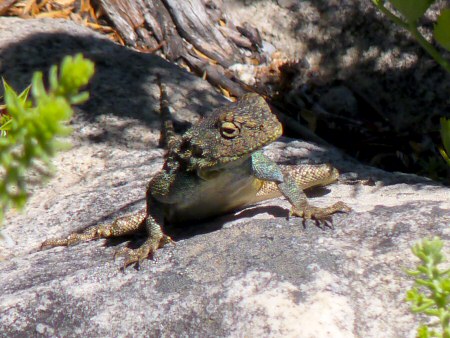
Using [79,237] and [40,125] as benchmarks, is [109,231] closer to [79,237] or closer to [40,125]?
[79,237]

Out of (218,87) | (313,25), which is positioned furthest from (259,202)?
(313,25)

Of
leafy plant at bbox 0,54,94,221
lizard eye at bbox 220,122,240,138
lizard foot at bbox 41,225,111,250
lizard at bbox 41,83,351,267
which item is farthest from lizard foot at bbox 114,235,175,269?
leafy plant at bbox 0,54,94,221

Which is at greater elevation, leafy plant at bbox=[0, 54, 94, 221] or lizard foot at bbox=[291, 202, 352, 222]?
leafy plant at bbox=[0, 54, 94, 221]

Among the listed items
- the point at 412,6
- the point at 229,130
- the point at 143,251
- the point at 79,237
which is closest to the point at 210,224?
the point at 143,251

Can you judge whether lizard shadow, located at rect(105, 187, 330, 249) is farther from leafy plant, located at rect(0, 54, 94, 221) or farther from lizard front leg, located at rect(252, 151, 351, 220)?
leafy plant, located at rect(0, 54, 94, 221)

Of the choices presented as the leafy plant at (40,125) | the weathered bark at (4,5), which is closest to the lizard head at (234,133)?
the leafy plant at (40,125)
